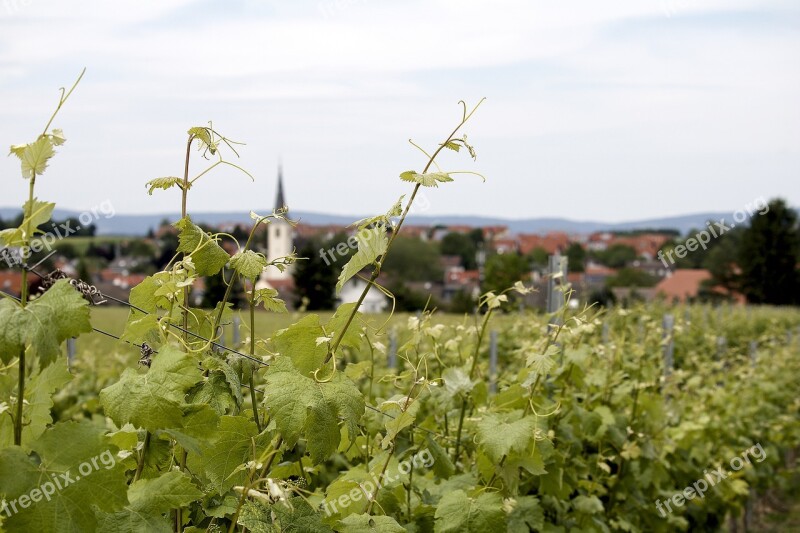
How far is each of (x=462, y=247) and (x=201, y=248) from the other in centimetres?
8465

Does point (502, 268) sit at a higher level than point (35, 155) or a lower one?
lower

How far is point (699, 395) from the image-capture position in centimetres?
659

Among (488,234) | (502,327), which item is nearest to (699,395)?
(502,327)

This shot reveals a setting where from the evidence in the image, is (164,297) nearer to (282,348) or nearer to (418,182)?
(282,348)

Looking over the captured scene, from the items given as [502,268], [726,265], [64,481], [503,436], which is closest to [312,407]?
[64,481]

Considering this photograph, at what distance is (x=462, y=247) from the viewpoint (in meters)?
86.2

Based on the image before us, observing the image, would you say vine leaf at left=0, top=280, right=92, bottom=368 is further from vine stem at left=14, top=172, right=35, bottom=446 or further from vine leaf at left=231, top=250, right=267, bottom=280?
vine leaf at left=231, top=250, right=267, bottom=280

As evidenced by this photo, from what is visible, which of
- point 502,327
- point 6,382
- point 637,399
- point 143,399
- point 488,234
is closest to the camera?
point 143,399

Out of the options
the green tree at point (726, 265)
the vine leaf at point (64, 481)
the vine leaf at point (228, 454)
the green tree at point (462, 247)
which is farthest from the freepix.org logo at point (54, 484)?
the green tree at point (462, 247)

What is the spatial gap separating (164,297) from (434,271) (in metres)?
83.9

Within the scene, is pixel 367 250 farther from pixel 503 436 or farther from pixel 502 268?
pixel 502 268

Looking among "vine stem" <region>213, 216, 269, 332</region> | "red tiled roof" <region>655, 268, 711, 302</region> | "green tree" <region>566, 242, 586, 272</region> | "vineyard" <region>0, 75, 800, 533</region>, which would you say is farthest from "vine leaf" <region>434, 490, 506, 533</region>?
"red tiled roof" <region>655, 268, 711, 302</region>

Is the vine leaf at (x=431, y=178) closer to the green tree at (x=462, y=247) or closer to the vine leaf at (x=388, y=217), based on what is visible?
the vine leaf at (x=388, y=217)

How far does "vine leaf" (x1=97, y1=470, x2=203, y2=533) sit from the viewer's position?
1519 mm
